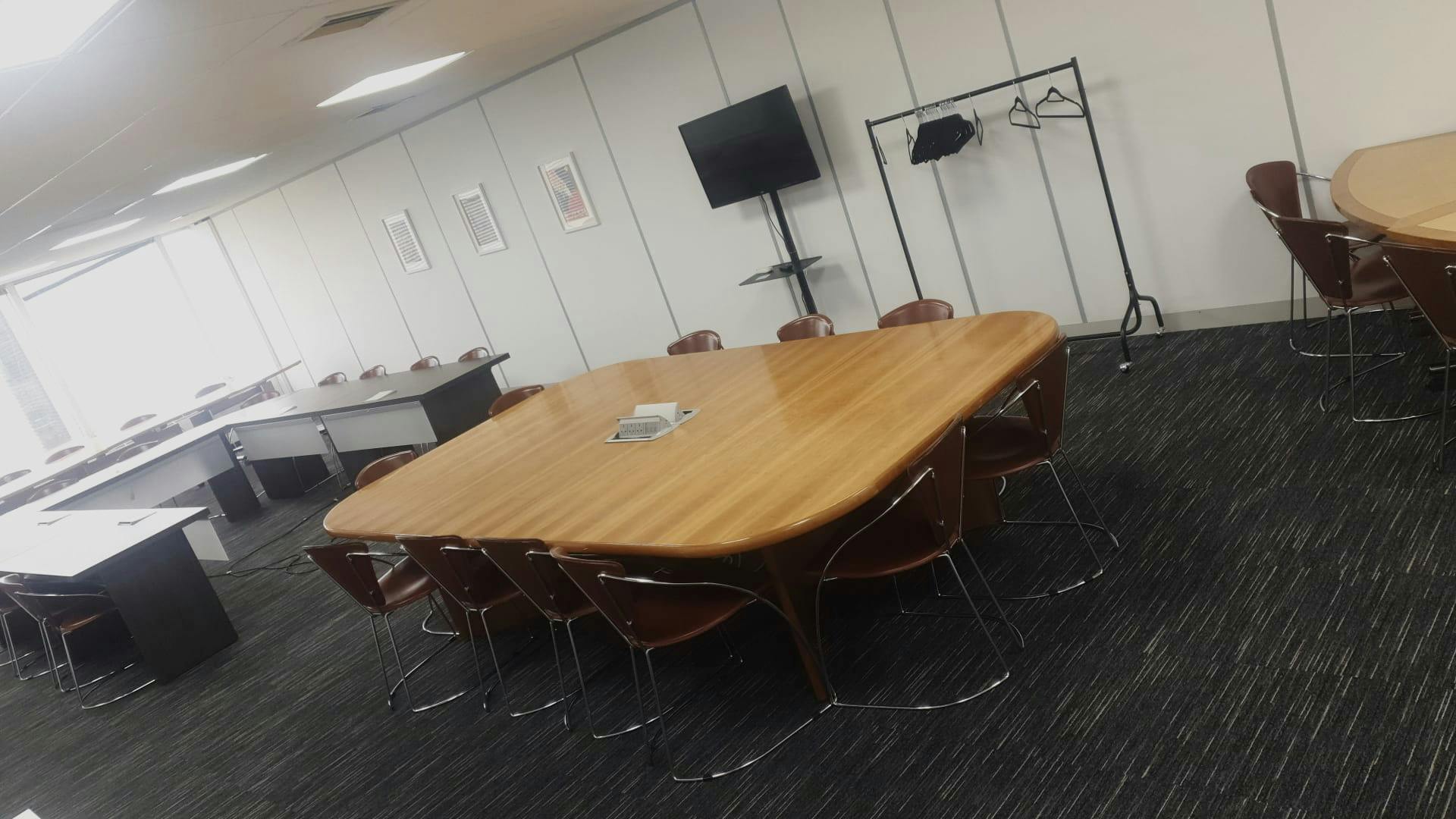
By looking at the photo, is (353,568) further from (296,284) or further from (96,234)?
(296,284)

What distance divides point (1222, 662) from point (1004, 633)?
2.31ft

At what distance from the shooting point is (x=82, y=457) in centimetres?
914

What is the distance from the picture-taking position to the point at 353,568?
4137 mm

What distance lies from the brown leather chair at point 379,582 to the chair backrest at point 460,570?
21 cm

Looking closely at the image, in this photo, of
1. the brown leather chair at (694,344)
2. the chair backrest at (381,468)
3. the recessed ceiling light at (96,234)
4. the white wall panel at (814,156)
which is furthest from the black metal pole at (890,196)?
the recessed ceiling light at (96,234)

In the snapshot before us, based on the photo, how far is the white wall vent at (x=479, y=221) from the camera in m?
9.37

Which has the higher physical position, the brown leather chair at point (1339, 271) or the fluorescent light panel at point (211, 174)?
Answer: the fluorescent light panel at point (211, 174)

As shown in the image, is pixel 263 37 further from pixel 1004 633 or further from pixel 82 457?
pixel 82 457

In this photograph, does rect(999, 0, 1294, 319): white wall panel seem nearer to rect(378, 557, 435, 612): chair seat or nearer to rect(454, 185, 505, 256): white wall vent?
rect(378, 557, 435, 612): chair seat

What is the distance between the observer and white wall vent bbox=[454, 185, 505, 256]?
9367 millimetres

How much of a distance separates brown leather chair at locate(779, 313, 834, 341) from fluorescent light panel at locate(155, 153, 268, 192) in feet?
14.8

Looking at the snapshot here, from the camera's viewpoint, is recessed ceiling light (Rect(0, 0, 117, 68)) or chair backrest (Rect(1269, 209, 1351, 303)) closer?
recessed ceiling light (Rect(0, 0, 117, 68))

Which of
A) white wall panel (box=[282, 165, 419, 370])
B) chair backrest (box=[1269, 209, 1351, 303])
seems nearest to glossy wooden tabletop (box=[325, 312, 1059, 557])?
chair backrest (box=[1269, 209, 1351, 303])

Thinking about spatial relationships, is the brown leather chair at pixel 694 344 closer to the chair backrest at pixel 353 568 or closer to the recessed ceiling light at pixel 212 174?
the chair backrest at pixel 353 568
